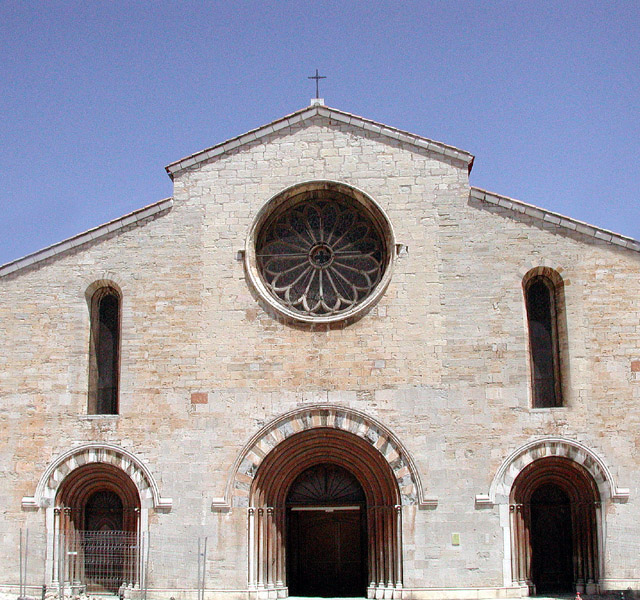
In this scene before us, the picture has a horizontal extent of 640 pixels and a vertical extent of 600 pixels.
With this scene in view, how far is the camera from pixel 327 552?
19.6 metres

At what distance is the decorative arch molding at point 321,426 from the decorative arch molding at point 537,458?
140cm

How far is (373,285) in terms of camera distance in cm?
1958

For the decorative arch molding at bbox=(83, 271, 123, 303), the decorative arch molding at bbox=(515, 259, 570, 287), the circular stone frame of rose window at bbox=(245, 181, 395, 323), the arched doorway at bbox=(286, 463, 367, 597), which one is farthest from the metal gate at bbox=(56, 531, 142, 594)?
the decorative arch molding at bbox=(515, 259, 570, 287)

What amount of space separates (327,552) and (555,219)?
27.0ft

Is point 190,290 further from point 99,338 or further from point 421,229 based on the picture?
point 421,229

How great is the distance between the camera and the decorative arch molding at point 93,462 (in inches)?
730

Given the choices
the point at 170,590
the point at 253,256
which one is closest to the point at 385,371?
the point at 253,256

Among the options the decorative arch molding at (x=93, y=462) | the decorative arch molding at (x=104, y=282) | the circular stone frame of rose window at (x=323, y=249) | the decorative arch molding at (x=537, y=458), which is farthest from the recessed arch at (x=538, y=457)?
the decorative arch molding at (x=104, y=282)

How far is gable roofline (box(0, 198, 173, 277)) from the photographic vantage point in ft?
65.1

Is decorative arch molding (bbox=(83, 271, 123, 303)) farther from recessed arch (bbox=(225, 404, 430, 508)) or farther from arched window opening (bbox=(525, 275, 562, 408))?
arched window opening (bbox=(525, 275, 562, 408))

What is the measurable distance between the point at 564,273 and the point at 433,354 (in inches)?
120

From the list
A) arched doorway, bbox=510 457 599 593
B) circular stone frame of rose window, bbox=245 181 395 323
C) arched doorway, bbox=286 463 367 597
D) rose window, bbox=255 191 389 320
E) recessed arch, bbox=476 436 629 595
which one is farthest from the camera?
rose window, bbox=255 191 389 320

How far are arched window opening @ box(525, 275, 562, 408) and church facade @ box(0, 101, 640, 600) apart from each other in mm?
46

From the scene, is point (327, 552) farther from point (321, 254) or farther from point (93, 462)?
point (321, 254)
